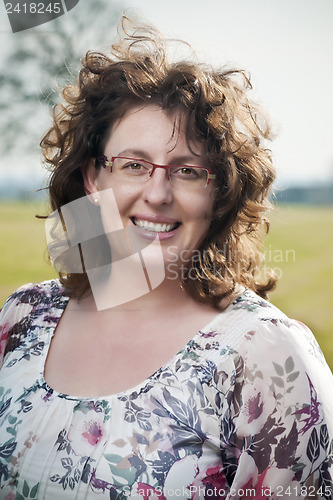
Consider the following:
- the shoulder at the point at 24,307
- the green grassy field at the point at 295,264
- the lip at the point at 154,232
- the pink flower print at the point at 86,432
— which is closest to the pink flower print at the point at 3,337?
the shoulder at the point at 24,307

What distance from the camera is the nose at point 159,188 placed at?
4.86ft

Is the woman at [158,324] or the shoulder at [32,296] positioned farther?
the shoulder at [32,296]

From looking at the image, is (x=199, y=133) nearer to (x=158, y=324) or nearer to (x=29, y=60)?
(x=158, y=324)

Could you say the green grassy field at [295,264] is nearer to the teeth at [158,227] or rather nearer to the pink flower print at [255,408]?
the teeth at [158,227]

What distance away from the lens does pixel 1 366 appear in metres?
1.63

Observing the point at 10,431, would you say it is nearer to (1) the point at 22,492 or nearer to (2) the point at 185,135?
(1) the point at 22,492

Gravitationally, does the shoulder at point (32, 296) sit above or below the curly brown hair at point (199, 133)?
below

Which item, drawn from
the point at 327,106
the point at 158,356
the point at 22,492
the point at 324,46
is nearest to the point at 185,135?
the point at 158,356

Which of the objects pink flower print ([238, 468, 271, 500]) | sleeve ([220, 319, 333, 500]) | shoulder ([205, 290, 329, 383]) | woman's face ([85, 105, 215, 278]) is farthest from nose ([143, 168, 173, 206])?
pink flower print ([238, 468, 271, 500])

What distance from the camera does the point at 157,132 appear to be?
1479 millimetres

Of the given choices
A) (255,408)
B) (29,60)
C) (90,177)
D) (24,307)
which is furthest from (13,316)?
(29,60)

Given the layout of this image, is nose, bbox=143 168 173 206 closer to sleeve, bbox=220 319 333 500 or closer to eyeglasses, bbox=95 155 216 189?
eyeglasses, bbox=95 155 216 189

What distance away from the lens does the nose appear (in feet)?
4.86

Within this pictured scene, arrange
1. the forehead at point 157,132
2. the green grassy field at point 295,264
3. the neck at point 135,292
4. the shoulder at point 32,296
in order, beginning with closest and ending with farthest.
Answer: the forehead at point 157,132 → the neck at point 135,292 → the shoulder at point 32,296 → the green grassy field at point 295,264
